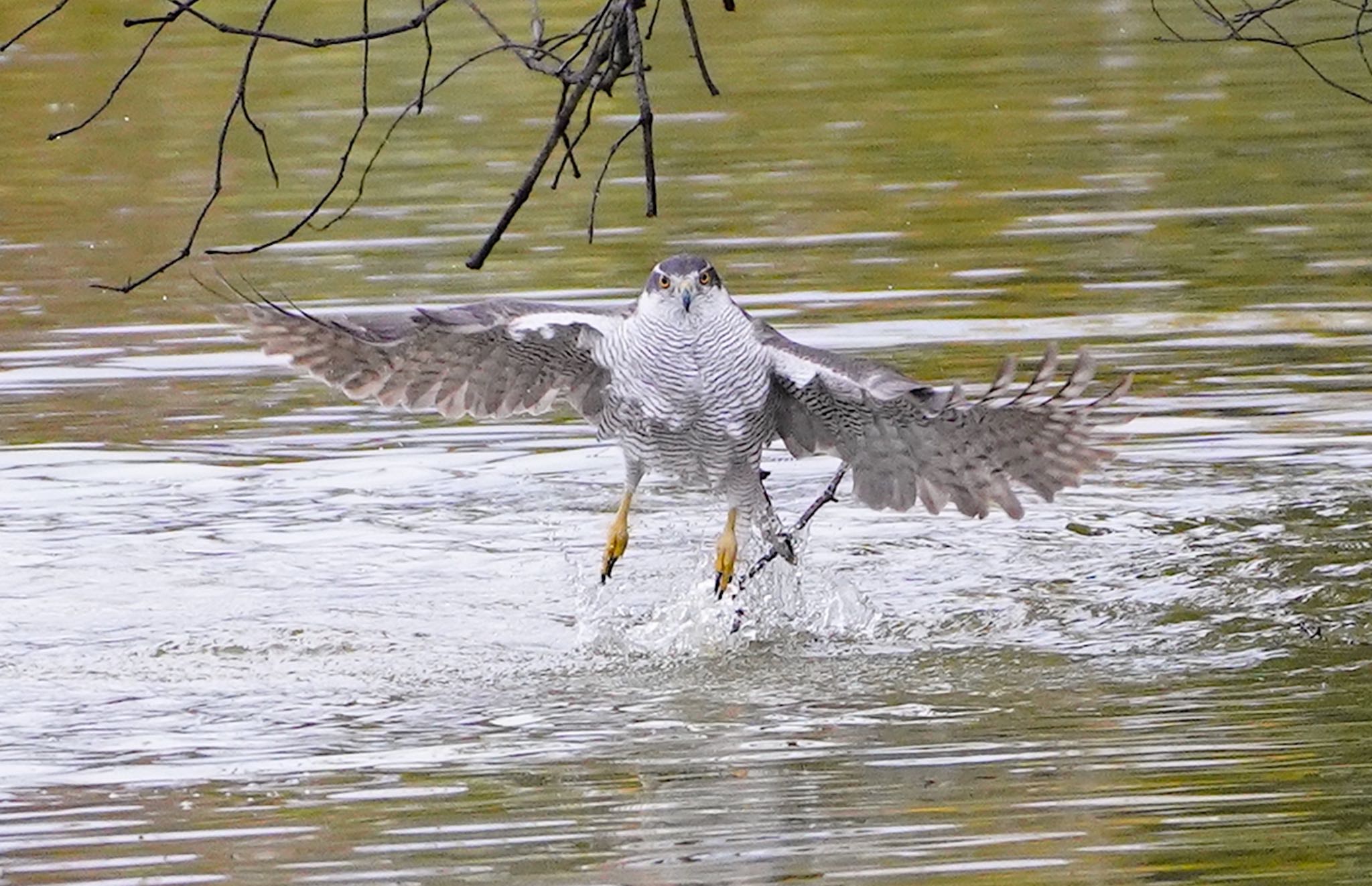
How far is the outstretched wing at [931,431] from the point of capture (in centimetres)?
813

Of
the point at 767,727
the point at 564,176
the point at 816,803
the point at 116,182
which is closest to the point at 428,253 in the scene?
the point at 564,176

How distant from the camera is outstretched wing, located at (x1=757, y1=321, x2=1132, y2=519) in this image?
26.7 ft

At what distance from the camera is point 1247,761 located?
6613 millimetres

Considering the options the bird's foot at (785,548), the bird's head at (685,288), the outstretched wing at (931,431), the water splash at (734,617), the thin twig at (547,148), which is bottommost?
the water splash at (734,617)

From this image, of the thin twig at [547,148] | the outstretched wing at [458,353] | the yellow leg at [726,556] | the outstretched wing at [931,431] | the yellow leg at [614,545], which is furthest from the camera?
the yellow leg at [614,545]

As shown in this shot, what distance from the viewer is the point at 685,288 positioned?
833cm

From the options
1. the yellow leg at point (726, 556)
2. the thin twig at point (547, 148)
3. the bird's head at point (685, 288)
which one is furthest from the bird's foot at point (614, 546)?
the thin twig at point (547, 148)

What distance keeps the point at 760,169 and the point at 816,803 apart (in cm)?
1141

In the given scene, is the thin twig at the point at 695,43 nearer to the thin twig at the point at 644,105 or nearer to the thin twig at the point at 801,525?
the thin twig at the point at 644,105

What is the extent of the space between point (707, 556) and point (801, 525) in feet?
1.85

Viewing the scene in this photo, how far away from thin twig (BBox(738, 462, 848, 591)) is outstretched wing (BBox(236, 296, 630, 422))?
75cm

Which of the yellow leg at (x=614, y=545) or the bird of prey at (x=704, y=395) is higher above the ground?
the bird of prey at (x=704, y=395)

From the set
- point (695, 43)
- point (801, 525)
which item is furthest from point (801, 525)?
point (695, 43)

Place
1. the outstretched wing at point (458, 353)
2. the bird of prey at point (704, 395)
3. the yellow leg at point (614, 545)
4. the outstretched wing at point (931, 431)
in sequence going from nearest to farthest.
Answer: the outstretched wing at point (931, 431), the bird of prey at point (704, 395), the outstretched wing at point (458, 353), the yellow leg at point (614, 545)
